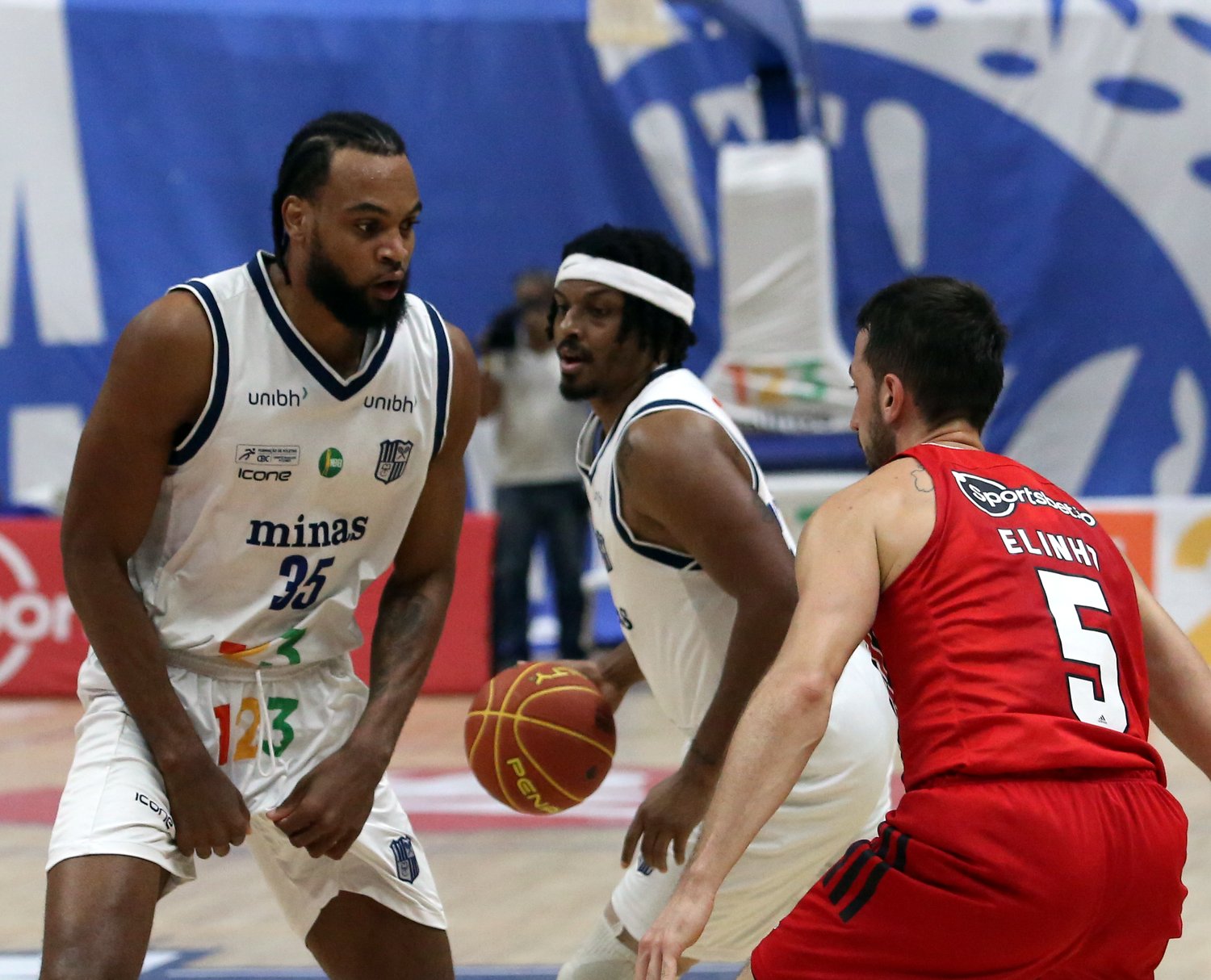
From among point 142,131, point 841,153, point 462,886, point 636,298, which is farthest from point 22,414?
point 636,298

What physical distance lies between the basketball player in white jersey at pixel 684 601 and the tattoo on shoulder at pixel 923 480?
30.4 inches

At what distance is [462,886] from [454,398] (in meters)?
2.71

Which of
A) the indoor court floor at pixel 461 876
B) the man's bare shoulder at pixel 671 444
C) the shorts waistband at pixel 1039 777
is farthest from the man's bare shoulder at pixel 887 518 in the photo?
the indoor court floor at pixel 461 876

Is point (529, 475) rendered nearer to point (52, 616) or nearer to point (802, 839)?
point (52, 616)

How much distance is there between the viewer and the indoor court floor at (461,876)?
4.75 meters

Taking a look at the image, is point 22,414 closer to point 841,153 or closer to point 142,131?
point 142,131

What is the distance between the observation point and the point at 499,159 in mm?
12031

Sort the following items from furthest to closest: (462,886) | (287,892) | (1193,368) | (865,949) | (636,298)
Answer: (1193,368) < (462,886) < (636,298) < (287,892) < (865,949)

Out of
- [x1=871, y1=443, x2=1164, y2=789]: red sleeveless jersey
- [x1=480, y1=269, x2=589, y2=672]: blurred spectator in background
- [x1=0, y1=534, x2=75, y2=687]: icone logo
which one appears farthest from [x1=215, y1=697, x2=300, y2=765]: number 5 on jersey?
[x1=0, y1=534, x2=75, y2=687]: icone logo

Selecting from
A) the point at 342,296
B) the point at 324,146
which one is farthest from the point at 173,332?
the point at 324,146

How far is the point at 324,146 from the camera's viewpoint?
308cm

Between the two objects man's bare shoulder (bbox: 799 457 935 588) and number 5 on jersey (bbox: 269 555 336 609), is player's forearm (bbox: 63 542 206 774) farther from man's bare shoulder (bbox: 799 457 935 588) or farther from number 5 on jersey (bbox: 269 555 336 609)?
man's bare shoulder (bbox: 799 457 935 588)

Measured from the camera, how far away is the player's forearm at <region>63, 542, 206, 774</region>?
3000 mm

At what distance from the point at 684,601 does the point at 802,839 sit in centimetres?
55
